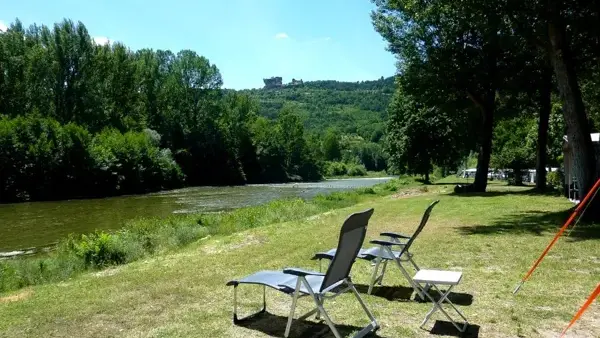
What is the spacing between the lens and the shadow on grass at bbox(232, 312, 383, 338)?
5.14m

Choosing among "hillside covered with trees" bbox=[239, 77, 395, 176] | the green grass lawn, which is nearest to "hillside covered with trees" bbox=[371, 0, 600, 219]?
the green grass lawn

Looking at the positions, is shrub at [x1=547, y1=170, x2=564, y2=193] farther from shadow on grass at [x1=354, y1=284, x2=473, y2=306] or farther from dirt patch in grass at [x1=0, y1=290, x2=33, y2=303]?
dirt patch in grass at [x1=0, y1=290, x2=33, y2=303]

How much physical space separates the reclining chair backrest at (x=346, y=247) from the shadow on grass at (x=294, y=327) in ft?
2.13

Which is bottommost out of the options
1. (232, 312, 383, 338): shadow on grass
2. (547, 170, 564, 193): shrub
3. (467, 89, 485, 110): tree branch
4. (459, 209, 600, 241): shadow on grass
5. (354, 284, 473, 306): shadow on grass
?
(232, 312, 383, 338): shadow on grass

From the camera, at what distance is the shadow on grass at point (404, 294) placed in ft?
20.5

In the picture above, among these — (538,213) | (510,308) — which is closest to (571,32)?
(538,213)

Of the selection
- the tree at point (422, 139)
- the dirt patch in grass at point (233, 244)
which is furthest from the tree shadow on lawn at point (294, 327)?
the tree at point (422, 139)

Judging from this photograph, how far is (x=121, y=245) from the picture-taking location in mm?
12211

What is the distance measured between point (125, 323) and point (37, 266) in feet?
21.5

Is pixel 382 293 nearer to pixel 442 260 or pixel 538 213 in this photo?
pixel 442 260

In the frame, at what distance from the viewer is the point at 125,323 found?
552cm

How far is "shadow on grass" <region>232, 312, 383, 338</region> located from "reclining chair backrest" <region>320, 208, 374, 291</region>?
650 mm

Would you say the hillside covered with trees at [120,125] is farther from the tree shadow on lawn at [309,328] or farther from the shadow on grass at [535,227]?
the tree shadow on lawn at [309,328]

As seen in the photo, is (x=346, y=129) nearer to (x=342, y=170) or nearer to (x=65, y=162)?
(x=342, y=170)
